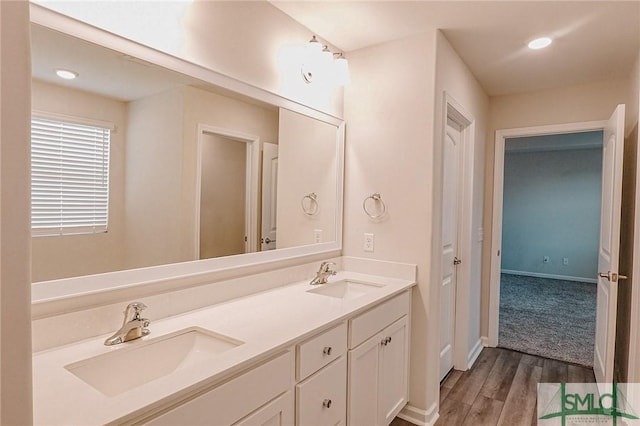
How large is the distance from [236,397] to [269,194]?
1.18 m

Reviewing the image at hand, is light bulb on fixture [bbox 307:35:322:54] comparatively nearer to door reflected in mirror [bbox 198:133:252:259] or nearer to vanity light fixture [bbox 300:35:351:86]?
vanity light fixture [bbox 300:35:351:86]

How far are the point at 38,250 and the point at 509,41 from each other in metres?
2.78

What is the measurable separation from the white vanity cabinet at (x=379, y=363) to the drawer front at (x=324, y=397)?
6 centimetres

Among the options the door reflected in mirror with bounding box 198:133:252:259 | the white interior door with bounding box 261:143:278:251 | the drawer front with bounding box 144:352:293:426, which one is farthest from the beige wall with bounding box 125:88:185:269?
the drawer front with bounding box 144:352:293:426

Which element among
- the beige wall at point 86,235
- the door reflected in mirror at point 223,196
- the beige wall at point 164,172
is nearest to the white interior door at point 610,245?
the door reflected in mirror at point 223,196

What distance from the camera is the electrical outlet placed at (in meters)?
2.41

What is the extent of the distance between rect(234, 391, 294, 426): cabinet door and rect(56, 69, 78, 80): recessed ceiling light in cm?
131

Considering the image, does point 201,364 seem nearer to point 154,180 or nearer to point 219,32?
point 154,180

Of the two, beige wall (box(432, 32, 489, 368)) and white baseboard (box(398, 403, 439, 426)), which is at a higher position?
beige wall (box(432, 32, 489, 368))

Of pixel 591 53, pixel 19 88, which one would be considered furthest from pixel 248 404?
pixel 591 53

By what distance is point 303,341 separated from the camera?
1354mm

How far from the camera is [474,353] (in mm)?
3180

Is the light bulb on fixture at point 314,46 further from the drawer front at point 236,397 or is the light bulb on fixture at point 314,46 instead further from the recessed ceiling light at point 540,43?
the drawer front at point 236,397

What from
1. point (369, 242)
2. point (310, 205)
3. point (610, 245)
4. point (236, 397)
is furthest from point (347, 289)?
point (610, 245)
